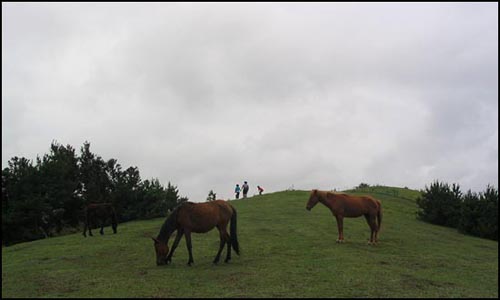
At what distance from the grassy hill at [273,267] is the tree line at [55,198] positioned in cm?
Answer: 1225

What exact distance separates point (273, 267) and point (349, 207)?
7.24m

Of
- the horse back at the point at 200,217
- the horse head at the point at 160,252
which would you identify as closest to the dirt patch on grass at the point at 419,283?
the horse back at the point at 200,217

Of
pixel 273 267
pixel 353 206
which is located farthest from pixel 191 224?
pixel 353 206

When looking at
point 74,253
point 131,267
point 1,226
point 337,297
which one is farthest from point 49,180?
point 337,297

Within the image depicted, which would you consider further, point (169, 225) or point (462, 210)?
point (462, 210)

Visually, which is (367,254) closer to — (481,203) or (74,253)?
(74,253)

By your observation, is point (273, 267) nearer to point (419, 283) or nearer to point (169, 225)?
point (169, 225)

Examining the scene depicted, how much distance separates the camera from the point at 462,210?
105 feet

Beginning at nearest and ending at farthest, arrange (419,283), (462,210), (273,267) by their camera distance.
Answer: (419,283), (273,267), (462,210)

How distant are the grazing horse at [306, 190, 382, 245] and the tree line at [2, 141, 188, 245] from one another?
19.2 m

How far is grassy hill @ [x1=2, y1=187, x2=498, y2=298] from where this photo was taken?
1152 centimetres

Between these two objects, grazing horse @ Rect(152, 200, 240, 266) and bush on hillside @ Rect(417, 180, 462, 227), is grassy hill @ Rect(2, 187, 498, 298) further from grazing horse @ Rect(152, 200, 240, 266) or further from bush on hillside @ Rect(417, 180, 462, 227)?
bush on hillside @ Rect(417, 180, 462, 227)

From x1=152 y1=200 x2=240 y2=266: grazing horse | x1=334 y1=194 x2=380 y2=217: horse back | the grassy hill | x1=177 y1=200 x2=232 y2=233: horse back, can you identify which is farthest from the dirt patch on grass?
x1=334 y1=194 x2=380 y2=217: horse back

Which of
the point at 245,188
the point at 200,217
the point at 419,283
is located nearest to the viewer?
the point at 419,283
